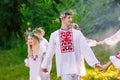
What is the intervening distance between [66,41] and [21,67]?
5640mm

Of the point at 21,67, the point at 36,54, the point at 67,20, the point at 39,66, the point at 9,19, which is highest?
the point at 9,19

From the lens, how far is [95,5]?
1728cm

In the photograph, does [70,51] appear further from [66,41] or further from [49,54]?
[49,54]

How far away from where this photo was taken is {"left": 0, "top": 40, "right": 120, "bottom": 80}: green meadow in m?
12.6

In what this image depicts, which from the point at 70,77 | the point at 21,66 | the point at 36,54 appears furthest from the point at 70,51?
the point at 21,66

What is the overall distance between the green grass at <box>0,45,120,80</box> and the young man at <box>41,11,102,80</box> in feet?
10.7

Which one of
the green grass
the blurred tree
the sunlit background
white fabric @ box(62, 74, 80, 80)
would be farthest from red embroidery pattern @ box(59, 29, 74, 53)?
the blurred tree

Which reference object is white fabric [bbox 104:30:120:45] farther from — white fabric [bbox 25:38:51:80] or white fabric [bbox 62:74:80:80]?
white fabric [bbox 25:38:51:80]

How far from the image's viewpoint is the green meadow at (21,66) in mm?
12648

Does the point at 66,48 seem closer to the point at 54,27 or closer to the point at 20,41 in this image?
the point at 54,27

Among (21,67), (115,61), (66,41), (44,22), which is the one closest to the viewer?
(115,61)

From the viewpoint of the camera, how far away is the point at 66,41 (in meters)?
8.95

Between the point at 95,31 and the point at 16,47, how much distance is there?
2.67m

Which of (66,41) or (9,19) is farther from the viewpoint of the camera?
(9,19)
